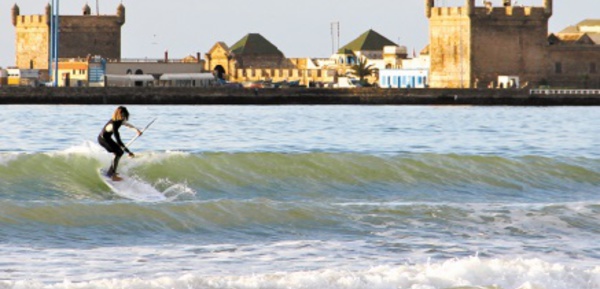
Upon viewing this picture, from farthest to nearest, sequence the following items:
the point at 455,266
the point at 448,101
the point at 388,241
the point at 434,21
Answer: the point at 434,21
the point at 448,101
the point at 388,241
the point at 455,266

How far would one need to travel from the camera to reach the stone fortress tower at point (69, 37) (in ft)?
300

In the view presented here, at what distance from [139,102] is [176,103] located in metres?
1.76

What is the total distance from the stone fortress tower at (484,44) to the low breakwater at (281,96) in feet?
13.5

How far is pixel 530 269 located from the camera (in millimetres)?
12461

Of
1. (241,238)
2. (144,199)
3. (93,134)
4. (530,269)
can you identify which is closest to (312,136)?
(93,134)

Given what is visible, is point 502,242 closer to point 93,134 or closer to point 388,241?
point 388,241

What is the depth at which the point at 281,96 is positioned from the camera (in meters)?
72.3

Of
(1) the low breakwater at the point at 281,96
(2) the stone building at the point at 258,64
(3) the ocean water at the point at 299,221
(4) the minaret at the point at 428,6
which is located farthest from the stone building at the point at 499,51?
(3) the ocean water at the point at 299,221

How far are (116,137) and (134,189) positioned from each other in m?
1.00

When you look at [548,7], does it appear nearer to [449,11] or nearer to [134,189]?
[449,11]

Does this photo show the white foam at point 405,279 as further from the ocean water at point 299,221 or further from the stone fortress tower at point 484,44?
the stone fortress tower at point 484,44

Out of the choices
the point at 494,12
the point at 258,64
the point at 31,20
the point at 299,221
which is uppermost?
the point at 31,20

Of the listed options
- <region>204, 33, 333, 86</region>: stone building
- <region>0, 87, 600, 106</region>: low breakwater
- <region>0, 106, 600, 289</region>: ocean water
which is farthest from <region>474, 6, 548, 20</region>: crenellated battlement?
<region>0, 106, 600, 289</region>: ocean water

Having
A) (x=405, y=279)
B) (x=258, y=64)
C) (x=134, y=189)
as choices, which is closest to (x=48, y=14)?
(x=258, y=64)
